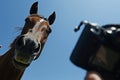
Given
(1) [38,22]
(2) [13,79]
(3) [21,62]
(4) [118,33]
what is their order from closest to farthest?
(4) [118,33]
(3) [21,62]
(2) [13,79]
(1) [38,22]

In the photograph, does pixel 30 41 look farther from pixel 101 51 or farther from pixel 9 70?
pixel 101 51

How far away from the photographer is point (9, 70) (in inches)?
249

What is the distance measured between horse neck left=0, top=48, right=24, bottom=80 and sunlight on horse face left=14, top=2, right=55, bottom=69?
0.39 m

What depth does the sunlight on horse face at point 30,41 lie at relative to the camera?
5.69 metres

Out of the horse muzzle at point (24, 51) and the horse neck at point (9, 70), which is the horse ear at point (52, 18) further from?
the horse muzzle at point (24, 51)

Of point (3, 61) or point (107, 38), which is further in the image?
point (3, 61)

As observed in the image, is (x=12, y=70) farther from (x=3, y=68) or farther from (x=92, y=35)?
(x=92, y=35)

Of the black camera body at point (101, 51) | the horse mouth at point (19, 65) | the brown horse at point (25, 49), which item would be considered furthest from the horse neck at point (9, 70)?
the black camera body at point (101, 51)

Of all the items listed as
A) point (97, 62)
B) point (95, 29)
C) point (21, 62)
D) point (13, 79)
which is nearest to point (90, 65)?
point (97, 62)

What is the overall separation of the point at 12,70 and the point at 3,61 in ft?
1.16

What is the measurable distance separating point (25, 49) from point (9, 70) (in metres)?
1.00

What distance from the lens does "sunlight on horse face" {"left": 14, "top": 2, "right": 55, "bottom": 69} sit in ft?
18.7

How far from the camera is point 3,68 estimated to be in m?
6.39

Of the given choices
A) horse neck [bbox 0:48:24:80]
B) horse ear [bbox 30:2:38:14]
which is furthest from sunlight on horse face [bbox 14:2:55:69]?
horse ear [bbox 30:2:38:14]
